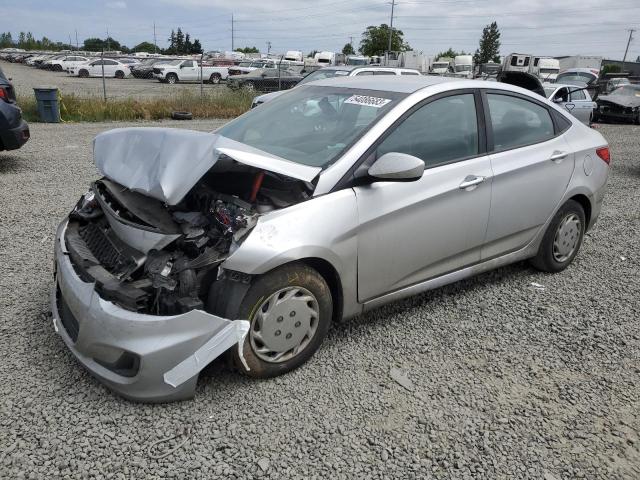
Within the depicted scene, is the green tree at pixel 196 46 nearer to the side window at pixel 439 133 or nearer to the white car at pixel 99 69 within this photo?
the white car at pixel 99 69

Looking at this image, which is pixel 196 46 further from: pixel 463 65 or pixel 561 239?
pixel 561 239

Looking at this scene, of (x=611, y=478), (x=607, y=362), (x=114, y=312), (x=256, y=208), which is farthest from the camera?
(x=607, y=362)

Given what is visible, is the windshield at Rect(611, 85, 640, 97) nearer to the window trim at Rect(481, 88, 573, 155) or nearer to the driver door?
the window trim at Rect(481, 88, 573, 155)

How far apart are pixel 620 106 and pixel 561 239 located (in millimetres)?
17526

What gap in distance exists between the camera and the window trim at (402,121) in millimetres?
3166

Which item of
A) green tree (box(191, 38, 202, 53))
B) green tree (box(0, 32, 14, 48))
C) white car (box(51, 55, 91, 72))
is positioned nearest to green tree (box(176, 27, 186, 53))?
green tree (box(191, 38, 202, 53))

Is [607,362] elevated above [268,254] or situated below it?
below

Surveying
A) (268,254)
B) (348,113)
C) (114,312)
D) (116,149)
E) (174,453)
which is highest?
(348,113)

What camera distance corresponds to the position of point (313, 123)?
12.1 feet

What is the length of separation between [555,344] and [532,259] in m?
1.21

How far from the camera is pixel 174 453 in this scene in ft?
8.16

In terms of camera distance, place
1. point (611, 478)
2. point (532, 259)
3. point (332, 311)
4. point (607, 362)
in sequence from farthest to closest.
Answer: point (532, 259)
point (607, 362)
point (332, 311)
point (611, 478)

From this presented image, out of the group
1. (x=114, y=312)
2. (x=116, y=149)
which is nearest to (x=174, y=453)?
(x=114, y=312)

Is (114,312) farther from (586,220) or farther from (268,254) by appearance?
(586,220)
